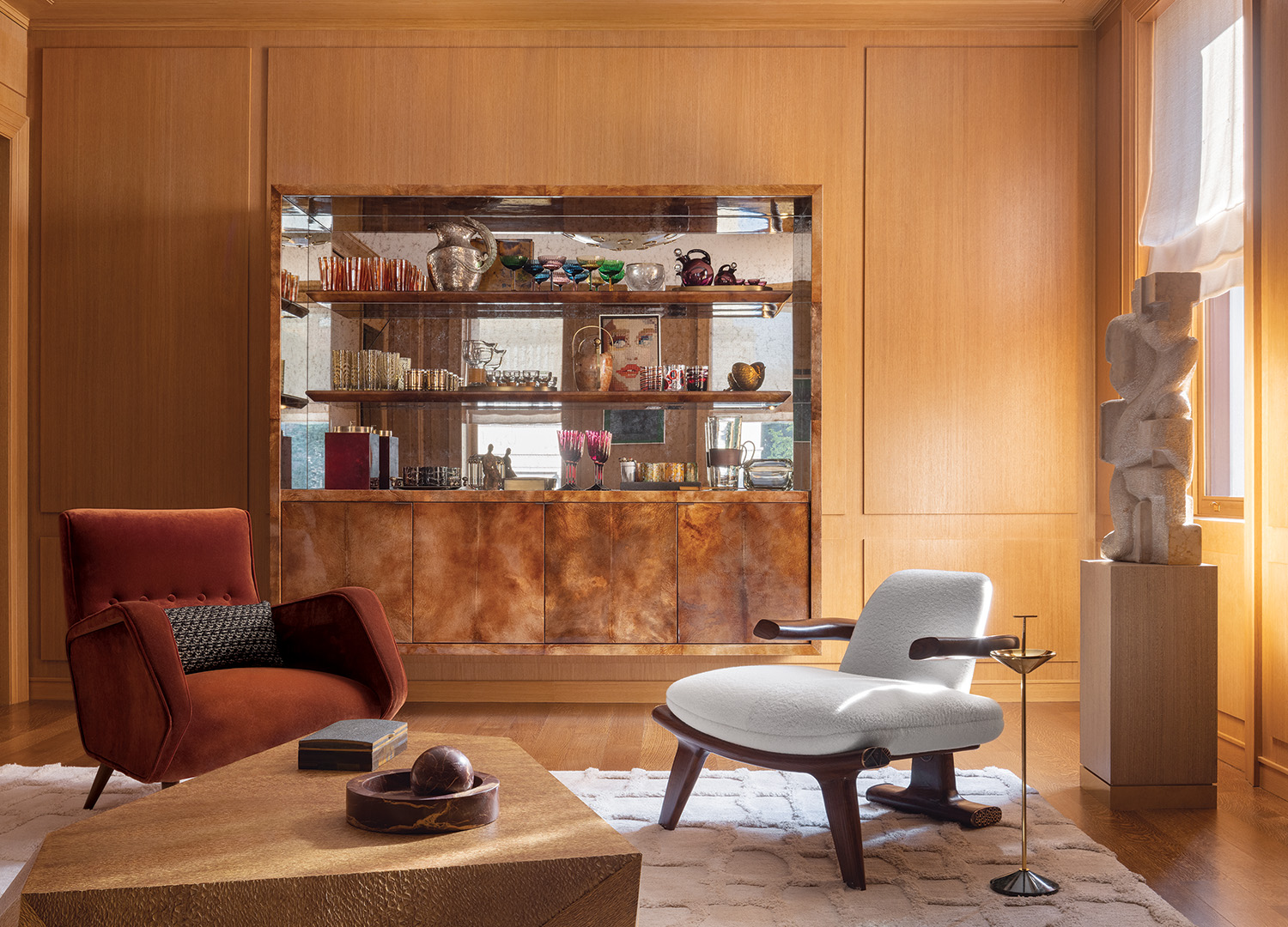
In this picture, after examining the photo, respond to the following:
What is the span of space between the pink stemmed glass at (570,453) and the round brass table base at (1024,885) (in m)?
2.41

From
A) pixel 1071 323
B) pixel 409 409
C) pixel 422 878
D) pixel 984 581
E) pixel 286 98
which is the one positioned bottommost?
pixel 422 878

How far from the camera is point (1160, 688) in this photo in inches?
114

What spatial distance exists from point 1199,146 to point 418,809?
11.7 feet

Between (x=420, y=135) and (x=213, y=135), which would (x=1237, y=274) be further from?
(x=213, y=135)

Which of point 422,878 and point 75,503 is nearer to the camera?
point 422,878

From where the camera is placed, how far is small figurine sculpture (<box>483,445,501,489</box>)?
420 centimetres

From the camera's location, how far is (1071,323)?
14.3 ft

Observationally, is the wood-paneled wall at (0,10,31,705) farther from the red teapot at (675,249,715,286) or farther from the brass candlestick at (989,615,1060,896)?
the brass candlestick at (989,615,1060,896)

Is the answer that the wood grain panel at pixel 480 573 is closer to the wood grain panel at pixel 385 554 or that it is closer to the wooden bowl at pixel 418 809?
the wood grain panel at pixel 385 554

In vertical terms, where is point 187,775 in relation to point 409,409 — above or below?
below

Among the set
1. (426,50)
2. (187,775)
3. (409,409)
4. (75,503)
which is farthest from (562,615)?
(426,50)

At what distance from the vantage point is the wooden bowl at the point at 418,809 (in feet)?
5.07

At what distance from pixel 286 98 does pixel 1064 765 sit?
4158 mm

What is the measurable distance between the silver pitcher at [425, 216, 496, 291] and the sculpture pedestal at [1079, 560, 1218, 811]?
2.75 metres
